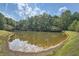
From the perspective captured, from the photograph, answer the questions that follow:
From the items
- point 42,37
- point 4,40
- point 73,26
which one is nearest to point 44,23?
point 42,37

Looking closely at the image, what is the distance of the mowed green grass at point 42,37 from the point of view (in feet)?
4.46

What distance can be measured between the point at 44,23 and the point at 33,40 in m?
0.15

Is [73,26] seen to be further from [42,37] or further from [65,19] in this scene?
[42,37]

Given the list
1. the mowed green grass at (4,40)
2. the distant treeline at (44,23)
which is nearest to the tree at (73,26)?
the distant treeline at (44,23)

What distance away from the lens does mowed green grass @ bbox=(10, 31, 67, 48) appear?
1359 millimetres

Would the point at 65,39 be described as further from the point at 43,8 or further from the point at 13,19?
the point at 13,19

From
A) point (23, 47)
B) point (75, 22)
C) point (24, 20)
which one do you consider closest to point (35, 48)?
point (23, 47)

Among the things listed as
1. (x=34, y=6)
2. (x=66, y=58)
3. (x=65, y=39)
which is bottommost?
(x=66, y=58)

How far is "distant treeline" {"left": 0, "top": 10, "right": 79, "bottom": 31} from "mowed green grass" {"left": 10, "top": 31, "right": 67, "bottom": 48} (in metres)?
0.03

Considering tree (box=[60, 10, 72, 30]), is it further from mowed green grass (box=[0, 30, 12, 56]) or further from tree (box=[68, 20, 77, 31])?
mowed green grass (box=[0, 30, 12, 56])

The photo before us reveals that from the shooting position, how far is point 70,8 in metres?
1.37

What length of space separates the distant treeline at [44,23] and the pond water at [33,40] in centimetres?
4

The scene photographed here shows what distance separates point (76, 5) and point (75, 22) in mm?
126

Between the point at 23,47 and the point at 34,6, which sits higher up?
the point at 34,6
